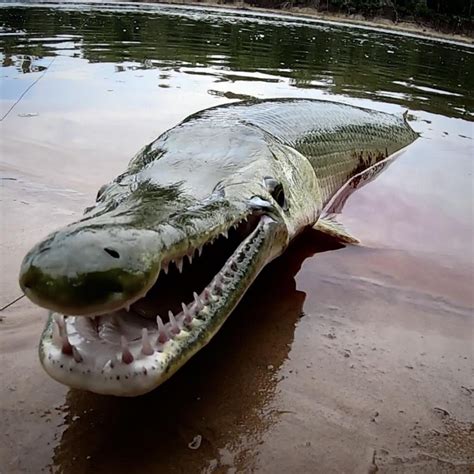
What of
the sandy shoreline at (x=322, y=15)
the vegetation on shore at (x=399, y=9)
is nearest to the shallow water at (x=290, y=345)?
the sandy shoreline at (x=322, y=15)

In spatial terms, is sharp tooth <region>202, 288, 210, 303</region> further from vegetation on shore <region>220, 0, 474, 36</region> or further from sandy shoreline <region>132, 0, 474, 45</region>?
vegetation on shore <region>220, 0, 474, 36</region>

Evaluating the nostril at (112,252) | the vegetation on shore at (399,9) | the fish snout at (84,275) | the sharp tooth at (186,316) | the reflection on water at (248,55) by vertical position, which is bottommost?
the reflection on water at (248,55)

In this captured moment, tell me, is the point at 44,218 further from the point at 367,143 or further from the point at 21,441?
the point at 367,143

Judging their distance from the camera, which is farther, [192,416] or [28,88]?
[28,88]

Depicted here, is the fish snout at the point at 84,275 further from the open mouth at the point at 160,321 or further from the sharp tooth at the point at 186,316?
the sharp tooth at the point at 186,316

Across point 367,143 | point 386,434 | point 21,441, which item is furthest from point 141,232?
point 367,143

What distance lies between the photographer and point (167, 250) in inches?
66.7

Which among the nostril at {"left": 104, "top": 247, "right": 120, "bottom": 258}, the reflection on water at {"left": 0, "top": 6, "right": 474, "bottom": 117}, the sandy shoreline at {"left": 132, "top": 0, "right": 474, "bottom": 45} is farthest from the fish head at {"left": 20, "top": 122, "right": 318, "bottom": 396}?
the sandy shoreline at {"left": 132, "top": 0, "right": 474, "bottom": 45}

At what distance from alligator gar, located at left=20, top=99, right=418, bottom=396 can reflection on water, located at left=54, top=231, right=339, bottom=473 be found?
21cm

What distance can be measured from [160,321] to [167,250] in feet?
0.67

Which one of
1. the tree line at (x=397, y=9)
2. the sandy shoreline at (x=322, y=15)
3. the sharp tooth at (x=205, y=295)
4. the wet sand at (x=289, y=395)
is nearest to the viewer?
the wet sand at (x=289, y=395)

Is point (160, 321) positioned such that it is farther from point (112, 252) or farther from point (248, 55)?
point (248, 55)

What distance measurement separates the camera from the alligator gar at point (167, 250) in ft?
4.86

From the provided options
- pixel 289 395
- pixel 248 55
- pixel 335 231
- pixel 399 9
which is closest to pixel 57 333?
pixel 289 395
